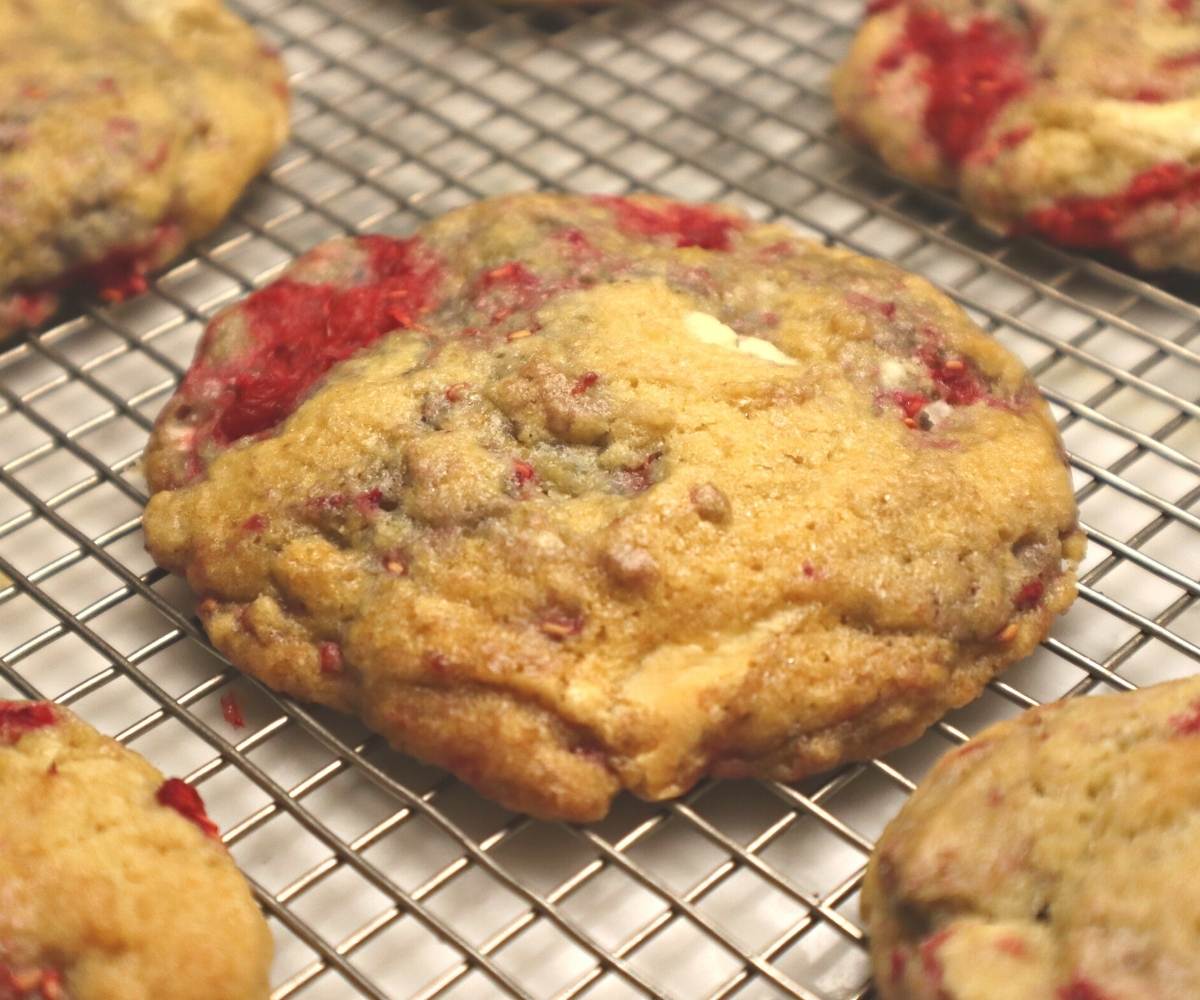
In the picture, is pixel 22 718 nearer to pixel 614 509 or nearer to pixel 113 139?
pixel 614 509

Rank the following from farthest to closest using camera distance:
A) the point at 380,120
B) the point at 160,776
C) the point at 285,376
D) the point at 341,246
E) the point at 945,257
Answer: the point at 380,120
the point at 945,257
the point at 341,246
the point at 285,376
the point at 160,776

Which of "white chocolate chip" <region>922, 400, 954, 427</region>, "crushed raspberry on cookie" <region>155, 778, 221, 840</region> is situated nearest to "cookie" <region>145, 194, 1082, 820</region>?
"white chocolate chip" <region>922, 400, 954, 427</region>

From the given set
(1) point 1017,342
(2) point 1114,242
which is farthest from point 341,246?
(2) point 1114,242

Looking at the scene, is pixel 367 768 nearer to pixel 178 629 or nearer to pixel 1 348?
pixel 178 629

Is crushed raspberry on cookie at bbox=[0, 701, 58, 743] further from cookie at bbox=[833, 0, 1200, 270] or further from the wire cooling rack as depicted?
cookie at bbox=[833, 0, 1200, 270]

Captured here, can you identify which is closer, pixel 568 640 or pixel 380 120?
pixel 568 640

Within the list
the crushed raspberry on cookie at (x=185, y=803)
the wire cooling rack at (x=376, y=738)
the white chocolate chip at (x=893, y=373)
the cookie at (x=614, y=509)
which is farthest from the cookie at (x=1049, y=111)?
the crushed raspberry on cookie at (x=185, y=803)
